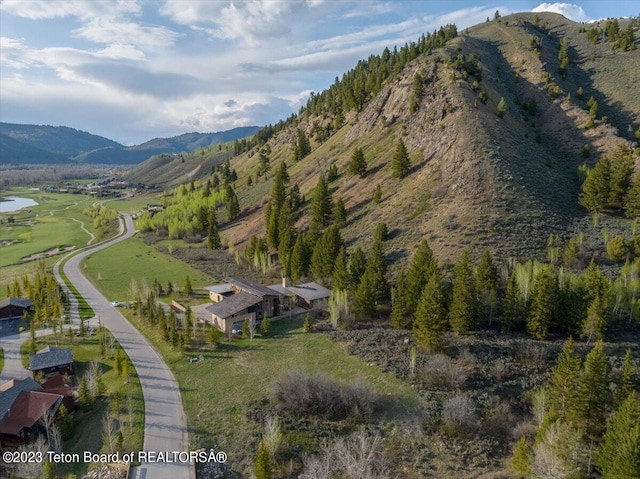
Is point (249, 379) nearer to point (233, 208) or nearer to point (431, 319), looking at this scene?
point (431, 319)

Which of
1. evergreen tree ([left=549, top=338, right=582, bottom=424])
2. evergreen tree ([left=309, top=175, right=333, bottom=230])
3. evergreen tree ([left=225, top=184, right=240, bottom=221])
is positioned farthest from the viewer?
evergreen tree ([left=225, top=184, right=240, bottom=221])

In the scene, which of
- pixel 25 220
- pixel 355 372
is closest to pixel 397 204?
pixel 355 372

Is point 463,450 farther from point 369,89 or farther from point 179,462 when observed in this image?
point 369,89

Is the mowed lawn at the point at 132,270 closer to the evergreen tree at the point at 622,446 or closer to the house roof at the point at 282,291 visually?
the house roof at the point at 282,291

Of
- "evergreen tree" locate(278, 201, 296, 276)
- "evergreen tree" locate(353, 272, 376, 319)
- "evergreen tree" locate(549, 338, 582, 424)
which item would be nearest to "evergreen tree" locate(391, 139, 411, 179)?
"evergreen tree" locate(278, 201, 296, 276)

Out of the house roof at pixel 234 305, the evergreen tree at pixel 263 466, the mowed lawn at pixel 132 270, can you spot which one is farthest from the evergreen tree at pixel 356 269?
the evergreen tree at pixel 263 466

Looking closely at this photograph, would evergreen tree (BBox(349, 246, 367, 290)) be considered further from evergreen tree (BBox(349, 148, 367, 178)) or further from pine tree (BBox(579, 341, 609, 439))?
evergreen tree (BBox(349, 148, 367, 178))
